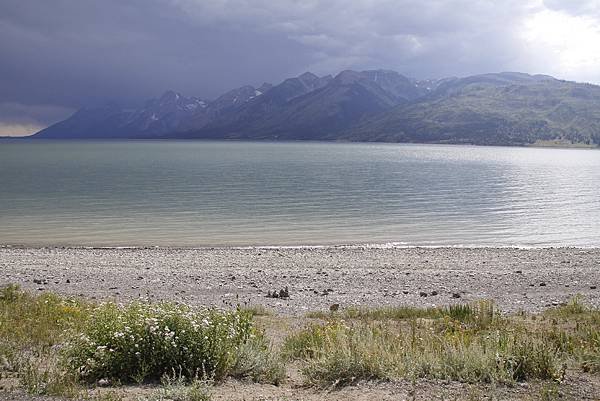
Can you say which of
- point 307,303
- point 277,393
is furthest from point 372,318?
point 277,393

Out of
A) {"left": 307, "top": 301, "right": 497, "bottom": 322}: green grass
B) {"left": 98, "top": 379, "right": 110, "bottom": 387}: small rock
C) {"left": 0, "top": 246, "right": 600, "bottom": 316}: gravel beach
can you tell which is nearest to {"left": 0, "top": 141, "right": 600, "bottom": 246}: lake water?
{"left": 0, "top": 246, "right": 600, "bottom": 316}: gravel beach

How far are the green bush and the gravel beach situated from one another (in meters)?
8.14

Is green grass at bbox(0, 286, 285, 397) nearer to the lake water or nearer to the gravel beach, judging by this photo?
the gravel beach

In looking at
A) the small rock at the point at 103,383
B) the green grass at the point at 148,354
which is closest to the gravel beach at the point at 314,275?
the green grass at the point at 148,354

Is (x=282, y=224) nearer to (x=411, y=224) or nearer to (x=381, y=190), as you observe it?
(x=411, y=224)

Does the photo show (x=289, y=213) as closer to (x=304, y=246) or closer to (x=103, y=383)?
(x=304, y=246)

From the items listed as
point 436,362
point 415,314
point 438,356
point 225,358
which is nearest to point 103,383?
point 225,358

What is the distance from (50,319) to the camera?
1278 cm

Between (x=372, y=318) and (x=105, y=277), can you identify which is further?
(x=105, y=277)

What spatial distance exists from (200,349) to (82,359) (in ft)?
6.49

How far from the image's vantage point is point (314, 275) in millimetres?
24906

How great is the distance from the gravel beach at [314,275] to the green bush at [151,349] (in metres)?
8.14

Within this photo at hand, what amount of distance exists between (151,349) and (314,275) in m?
16.5

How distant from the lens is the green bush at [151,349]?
8.66 m
